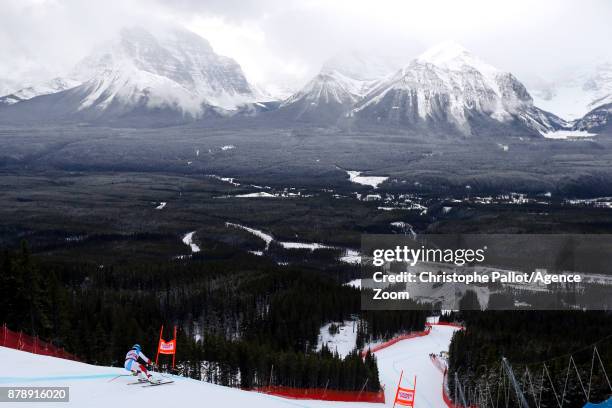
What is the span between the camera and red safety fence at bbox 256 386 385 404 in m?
60.2

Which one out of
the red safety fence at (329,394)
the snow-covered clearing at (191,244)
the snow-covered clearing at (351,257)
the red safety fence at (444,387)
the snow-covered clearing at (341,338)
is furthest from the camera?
the snow-covered clearing at (191,244)

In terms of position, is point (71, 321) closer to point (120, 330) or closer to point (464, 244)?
point (120, 330)

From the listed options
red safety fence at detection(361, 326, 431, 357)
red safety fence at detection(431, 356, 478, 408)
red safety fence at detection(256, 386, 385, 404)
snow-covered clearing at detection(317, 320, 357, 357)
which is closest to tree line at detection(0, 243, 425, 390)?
red safety fence at detection(256, 386, 385, 404)

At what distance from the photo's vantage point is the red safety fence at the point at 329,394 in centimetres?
6019

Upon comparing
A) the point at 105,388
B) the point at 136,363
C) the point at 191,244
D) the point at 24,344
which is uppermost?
the point at 136,363

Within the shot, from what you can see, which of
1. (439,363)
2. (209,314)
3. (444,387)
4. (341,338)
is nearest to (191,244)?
(209,314)

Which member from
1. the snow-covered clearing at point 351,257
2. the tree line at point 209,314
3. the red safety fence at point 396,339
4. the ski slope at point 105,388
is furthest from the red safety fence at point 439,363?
the snow-covered clearing at point 351,257

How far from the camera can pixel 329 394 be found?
6238cm

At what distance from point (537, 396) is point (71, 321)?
159 feet

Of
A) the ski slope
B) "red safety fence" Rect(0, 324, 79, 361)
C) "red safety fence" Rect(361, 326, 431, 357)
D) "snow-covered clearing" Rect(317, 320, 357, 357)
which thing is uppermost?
the ski slope

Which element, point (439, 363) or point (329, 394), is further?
point (439, 363)

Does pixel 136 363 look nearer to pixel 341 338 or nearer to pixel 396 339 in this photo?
pixel 396 339

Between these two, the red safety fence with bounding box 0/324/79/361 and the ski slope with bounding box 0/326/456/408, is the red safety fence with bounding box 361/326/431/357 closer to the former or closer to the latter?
the red safety fence with bounding box 0/324/79/361

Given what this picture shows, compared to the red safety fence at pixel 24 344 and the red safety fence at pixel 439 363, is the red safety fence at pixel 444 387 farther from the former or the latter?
the red safety fence at pixel 24 344
